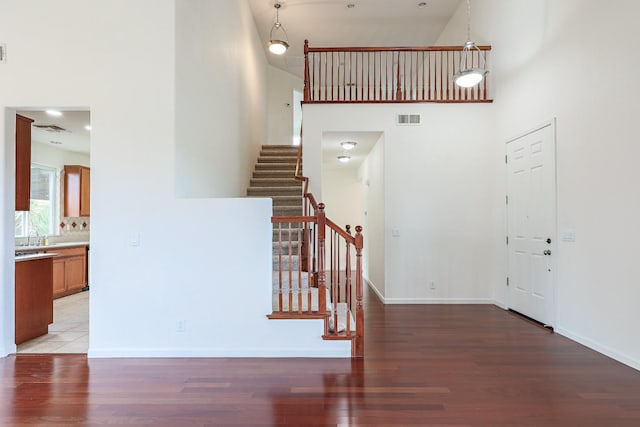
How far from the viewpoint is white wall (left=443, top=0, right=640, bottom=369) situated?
10.5 feet

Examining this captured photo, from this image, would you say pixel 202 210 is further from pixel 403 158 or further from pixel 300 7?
pixel 300 7

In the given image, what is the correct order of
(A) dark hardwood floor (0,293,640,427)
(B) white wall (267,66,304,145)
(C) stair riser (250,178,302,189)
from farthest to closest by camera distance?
1. (B) white wall (267,66,304,145)
2. (C) stair riser (250,178,302,189)
3. (A) dark hardwood floor (0,293,640,427)

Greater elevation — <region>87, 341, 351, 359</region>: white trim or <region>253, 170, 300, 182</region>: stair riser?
<region>253, 170, 300, 182</region>: stair riser

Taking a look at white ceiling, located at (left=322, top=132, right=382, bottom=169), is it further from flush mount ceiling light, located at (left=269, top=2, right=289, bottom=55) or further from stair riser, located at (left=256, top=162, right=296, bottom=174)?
flush mount ceiling light, located at (left=269, top=2, right=289, bottom=55)

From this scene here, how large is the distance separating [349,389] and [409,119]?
168 inches

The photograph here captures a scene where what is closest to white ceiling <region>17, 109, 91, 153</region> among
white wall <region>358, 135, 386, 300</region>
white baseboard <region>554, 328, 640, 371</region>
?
white wall <region>358, 135, 386, 300</region>

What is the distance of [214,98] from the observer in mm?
4648

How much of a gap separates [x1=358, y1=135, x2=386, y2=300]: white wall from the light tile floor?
13.6 feet

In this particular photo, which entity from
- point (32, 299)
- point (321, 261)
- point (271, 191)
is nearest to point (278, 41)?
point (271, 191)

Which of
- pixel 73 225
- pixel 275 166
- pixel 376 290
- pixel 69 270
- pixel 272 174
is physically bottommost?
pixel 376 290

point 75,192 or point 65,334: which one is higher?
point 75,192

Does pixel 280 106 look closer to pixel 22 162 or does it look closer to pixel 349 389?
pixel 22 162

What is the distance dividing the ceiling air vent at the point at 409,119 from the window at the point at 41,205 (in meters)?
6.86

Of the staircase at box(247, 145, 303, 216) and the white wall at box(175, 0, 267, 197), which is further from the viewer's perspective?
the staircase at box(247, 145, 303, 216)
